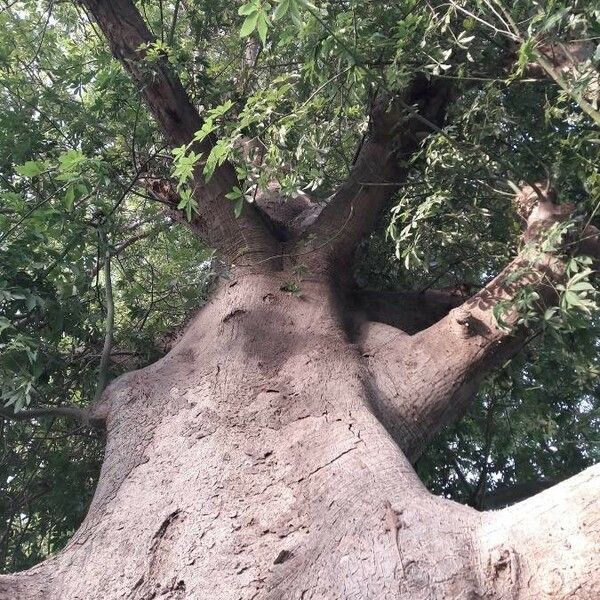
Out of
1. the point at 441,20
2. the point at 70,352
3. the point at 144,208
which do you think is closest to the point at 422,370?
the point at 441,20

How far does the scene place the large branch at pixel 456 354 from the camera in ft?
9.22

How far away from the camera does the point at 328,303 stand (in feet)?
11.2

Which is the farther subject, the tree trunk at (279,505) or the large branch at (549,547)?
the tree trunk at (279,505)

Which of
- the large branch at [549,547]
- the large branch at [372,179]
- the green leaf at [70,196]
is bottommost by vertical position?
the large branch at [549,547]

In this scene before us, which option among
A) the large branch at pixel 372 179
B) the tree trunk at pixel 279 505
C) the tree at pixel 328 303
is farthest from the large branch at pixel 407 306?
the tree trunk at pixel 279 505

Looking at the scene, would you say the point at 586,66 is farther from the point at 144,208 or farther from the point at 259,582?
the point at 144,208

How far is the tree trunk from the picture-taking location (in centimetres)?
166

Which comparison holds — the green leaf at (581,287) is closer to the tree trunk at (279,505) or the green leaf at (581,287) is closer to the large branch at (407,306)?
the tree trunk at (279,505)

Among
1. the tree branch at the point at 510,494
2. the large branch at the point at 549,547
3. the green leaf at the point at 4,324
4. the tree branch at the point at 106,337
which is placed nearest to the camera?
the large branch at the point at 549,547

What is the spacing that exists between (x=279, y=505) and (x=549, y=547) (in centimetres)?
89

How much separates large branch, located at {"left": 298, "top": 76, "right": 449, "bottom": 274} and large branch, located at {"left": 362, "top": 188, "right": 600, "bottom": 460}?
826mm

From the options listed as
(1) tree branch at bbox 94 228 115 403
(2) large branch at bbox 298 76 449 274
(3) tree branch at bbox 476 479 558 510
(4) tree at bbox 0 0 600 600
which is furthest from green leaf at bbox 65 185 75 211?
(3) tree branch at bbox 476 479 558 510

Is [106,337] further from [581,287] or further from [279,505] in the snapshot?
[581,287]

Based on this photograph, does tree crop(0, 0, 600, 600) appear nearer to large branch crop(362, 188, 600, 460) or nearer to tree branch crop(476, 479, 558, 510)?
large branch crop(362, 188, 600, 460)
